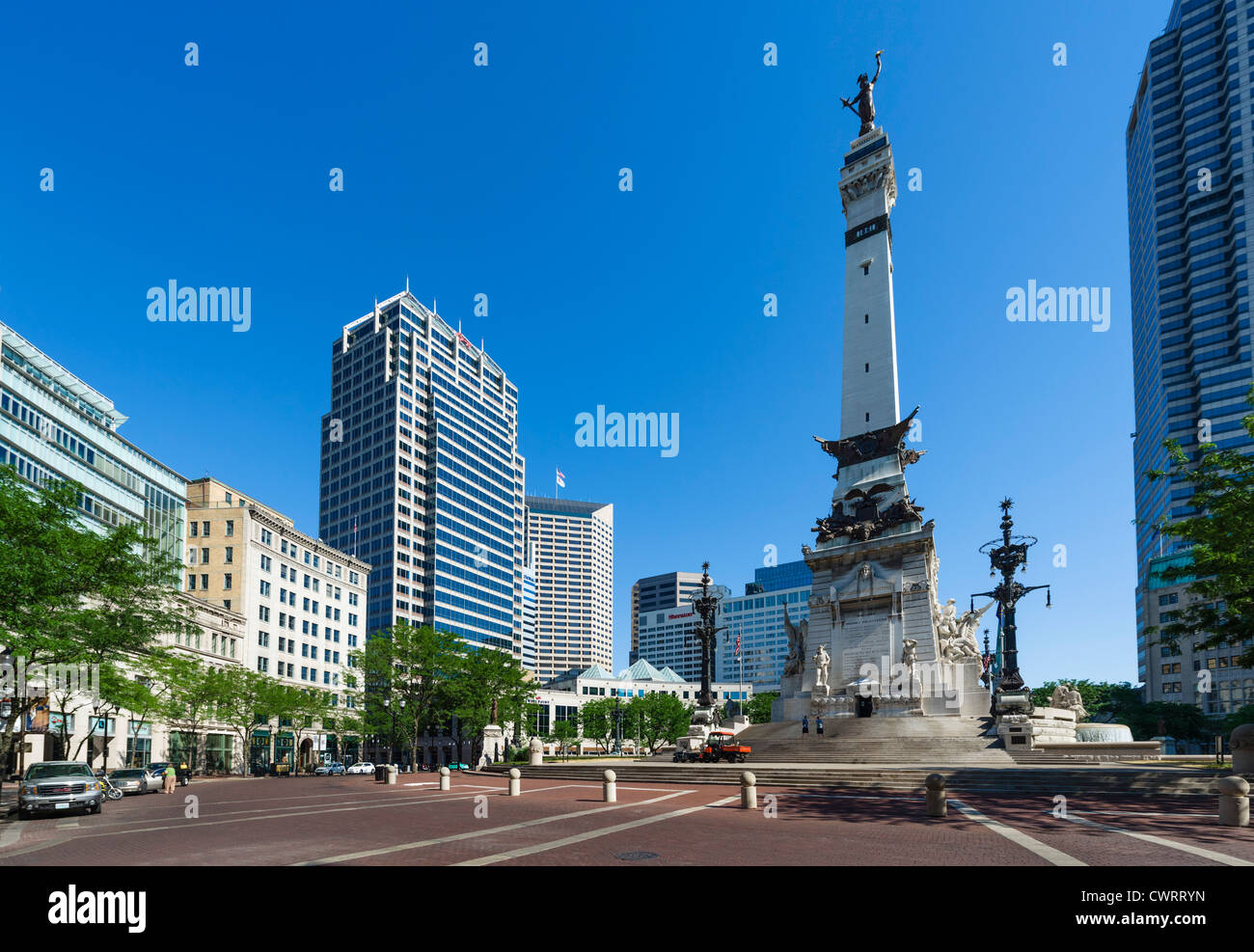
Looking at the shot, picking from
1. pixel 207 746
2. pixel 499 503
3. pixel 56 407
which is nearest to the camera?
pixel 56 407

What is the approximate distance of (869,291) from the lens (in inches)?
2331

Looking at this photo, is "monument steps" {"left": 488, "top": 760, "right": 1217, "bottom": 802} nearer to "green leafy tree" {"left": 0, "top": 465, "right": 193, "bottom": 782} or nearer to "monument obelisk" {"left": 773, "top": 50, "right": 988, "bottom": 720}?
"monument obelisk" {"left": 773, "top": 50, "right": 988, "bottom": 720}

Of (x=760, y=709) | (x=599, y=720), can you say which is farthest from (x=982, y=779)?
(x=760, y=709)

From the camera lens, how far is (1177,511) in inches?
5231

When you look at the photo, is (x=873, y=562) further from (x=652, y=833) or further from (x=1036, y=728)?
(x=652, y=833)

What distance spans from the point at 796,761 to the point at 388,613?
94510 millimetres

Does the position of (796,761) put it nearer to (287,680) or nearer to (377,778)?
(377,778)

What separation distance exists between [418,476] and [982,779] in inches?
4624

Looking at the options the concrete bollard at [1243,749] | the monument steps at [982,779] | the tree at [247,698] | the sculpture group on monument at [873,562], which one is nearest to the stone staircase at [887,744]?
the sculpture group on monument at [873,562]

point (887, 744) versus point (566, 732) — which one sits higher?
point (887, 744)

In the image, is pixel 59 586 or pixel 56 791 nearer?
pixel 56 791

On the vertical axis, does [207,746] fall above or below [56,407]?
below

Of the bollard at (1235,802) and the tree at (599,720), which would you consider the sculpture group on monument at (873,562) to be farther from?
the tree at (599,720)
